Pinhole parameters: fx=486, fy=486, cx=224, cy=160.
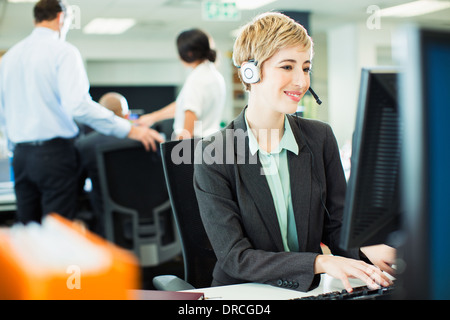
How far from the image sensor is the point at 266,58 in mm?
1194

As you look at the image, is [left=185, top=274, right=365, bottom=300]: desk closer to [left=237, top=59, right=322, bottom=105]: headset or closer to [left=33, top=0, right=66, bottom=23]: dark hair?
[left=237, top=59, right=322, bottom=105]: headset

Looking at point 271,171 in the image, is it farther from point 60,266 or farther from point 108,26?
point 108,26

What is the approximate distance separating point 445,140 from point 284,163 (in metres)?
0.73

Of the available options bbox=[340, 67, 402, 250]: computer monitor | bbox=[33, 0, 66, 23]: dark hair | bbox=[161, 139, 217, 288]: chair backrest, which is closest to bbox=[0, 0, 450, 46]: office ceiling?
bbox=[33, 0, 66, 23]: dark hair

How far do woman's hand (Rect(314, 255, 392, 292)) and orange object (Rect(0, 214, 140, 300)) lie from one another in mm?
617

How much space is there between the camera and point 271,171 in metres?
1.20

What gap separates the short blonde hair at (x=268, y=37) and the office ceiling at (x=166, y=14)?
4429 mm

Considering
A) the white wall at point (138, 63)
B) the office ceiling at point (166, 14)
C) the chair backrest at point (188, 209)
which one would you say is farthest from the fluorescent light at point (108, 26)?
the chair backrest at point (188, 209)

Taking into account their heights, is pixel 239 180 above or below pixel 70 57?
below

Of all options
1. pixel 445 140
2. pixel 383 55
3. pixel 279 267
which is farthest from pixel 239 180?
pixel 383 55

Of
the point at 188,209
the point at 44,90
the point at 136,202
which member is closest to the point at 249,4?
the point at 44,90

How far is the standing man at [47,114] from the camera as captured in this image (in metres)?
2.21

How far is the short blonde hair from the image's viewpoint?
118cm

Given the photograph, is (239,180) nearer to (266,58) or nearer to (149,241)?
(266,58)
